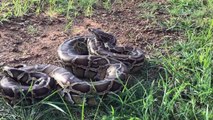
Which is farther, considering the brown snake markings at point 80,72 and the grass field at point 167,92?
the brown snake markings at point 80,72

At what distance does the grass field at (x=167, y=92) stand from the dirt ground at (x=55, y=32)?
0.89ft

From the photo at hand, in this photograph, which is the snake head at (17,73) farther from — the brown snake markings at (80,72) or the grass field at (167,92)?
the grass field at (167,92)

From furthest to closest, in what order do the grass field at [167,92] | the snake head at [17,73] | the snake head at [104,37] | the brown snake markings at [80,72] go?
the snake head at [104,37] → the snake head at [17,73] → the brown snake markings at [80,72] → the grass field at [167,92]

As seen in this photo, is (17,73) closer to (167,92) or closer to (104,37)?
(104,37)

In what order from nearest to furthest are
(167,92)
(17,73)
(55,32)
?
(167,92) < (17,73) < (55,32)

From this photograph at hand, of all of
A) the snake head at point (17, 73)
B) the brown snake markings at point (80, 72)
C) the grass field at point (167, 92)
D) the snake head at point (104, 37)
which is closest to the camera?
the grass field at point (167, 92)

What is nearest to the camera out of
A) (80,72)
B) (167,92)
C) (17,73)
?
(167,92)

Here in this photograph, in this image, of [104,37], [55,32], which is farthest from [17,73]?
[55,32]

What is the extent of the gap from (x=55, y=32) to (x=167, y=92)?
271 centimetres

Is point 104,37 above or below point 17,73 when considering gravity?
above

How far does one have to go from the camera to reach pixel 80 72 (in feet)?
17.3

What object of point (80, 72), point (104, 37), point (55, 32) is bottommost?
point (80, 72)

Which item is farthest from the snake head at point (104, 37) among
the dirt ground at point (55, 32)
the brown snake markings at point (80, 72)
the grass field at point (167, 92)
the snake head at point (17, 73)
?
the snake head at point (17, 73)

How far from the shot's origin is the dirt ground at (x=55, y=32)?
5820 mm
